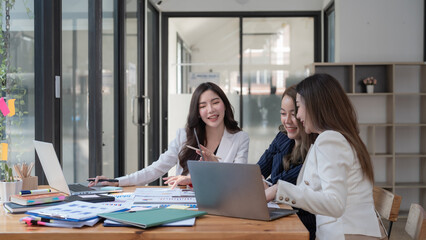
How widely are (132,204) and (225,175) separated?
1.51 ft

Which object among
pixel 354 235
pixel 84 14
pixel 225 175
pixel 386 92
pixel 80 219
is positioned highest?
pixel 84 14

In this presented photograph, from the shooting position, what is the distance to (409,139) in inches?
228

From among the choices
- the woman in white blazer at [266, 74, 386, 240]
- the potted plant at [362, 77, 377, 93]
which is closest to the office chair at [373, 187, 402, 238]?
the woman in white blazer at [266, 74, 386, 240]

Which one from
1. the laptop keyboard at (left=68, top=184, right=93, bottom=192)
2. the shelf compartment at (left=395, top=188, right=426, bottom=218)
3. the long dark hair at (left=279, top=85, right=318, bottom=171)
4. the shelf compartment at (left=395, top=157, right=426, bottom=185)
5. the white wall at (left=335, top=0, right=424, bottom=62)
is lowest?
the shelf compartment at (left=395, top=188, right=426, bottom=218)

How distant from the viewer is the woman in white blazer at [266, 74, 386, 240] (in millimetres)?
Answer: 1812

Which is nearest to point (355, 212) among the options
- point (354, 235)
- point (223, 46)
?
point (354, 235)

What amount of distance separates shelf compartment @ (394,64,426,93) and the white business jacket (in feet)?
13.5

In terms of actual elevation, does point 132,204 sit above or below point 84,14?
below

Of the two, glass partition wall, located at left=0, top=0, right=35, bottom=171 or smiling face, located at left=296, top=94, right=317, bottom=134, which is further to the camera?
glass partition wall, located at left=0, top=0, right=35, bottom=171

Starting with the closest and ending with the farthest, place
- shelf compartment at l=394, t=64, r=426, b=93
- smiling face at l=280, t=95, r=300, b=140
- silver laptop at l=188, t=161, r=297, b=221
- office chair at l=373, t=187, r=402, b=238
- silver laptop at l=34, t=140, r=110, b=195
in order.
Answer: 1. silver laptop at l=188, t=161, r=297, b=221
2. silver laptop at l=34, t=140, r=110, b=195
3. office chair at l=373, t=187, r=402, b=238
4. smiling face at l=280, t=95, r=300, b=140
5. shelf compartment at l=394, t=64, r=426, b=93

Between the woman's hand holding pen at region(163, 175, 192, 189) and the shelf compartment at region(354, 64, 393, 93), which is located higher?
the shelf compartment at region(354, 64, 393, 93)

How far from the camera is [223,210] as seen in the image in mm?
1821

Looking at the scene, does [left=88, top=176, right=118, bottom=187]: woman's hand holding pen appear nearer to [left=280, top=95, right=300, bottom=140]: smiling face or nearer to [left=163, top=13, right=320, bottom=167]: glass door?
[left=280, top=95, right=300, bottom=140]: smiling face

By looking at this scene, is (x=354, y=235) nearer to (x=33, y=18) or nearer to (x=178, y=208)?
(x=178, y=208)
